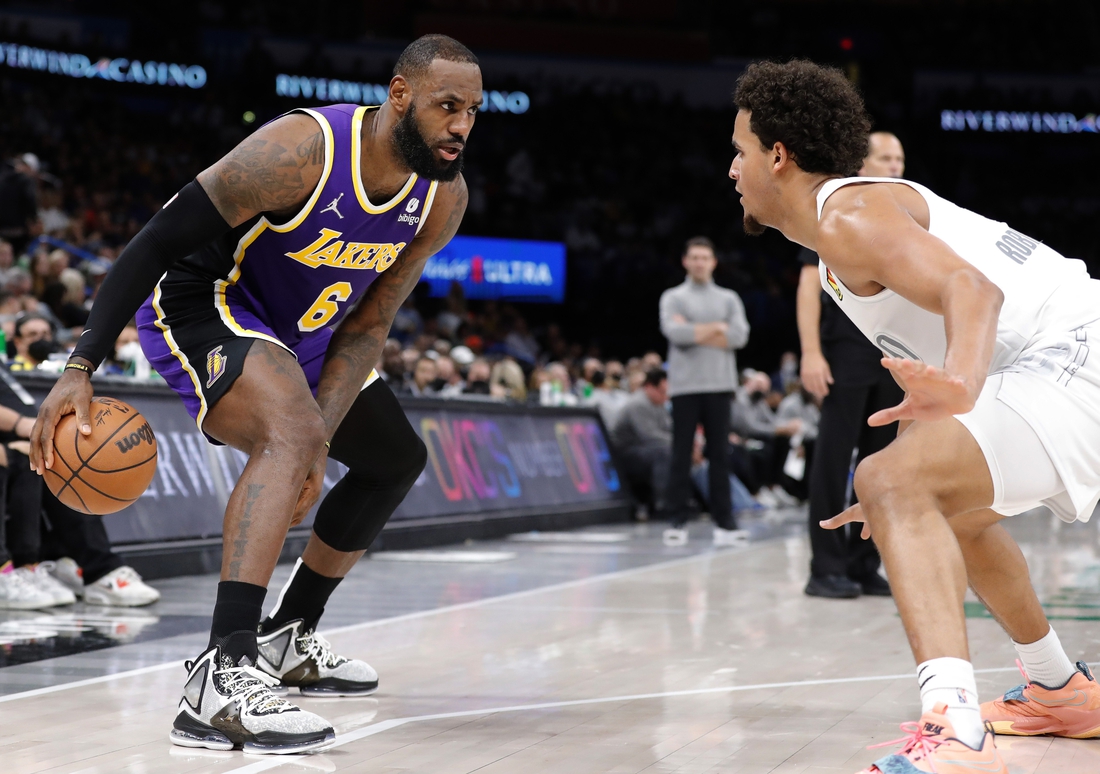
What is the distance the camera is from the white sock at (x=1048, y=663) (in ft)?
10.4

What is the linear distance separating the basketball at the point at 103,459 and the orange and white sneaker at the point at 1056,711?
7.63 feet

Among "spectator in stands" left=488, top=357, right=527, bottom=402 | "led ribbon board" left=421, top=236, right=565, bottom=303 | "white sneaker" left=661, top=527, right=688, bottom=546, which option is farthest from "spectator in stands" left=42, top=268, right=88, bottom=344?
"led ribbon board" left=421, top=236, right=565, bottom=303

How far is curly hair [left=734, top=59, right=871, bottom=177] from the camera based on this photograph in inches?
111

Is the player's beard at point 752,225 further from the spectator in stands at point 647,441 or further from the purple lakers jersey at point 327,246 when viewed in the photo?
the spectator in stands at point 647,441

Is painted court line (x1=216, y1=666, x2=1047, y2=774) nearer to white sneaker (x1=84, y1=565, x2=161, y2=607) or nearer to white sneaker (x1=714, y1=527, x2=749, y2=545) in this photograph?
white sneaker (x1=84, y1=565, x2=161, y2=607)

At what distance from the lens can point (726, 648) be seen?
4535mm

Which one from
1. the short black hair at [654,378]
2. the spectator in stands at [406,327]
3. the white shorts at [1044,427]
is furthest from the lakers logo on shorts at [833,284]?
the spectator in stands at [406,327]

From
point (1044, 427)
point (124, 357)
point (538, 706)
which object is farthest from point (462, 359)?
point (1044, 427)

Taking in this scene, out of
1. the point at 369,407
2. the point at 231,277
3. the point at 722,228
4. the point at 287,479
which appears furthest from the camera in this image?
the point at 722,228

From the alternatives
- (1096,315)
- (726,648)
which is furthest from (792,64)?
(726,648)

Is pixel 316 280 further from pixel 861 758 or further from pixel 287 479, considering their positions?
pixel 861 758

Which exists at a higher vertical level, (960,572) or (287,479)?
(287,479)

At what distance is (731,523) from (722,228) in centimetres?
1504

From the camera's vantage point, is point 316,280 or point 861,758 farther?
point 316,280
